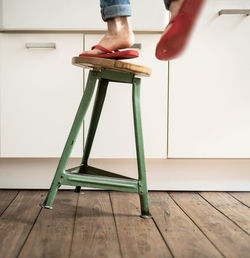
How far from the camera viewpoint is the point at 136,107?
1.38 m

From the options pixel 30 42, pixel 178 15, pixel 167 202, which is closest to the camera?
pixel 178 15

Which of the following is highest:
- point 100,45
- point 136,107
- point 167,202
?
point 100,45

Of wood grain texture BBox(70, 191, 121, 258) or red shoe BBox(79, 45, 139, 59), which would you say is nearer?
wood grain texture BBox(70, 191, 121, 258)

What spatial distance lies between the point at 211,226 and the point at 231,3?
42.3 inches

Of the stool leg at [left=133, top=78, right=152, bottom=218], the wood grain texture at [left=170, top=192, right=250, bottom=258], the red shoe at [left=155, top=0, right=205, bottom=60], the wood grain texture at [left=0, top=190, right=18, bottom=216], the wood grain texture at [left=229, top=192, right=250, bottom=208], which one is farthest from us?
the wood grain texture at [left=229, top=192, right=250, bottom=208]

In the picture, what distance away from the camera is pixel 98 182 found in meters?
1.33

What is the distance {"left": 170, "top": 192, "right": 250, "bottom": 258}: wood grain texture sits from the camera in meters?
1.07

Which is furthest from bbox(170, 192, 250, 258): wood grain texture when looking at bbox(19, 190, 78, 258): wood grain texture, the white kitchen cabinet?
the white kitchen cabinet

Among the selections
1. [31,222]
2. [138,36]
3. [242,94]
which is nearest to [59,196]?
[31,222]

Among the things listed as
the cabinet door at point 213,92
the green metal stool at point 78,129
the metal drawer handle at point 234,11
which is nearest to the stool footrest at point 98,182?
the green metal stool at point 78,129

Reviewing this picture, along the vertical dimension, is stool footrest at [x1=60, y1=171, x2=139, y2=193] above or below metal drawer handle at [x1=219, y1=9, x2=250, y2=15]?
below

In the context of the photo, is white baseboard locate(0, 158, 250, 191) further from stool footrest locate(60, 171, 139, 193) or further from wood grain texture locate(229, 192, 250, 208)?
stool footrest locate(60, 171, 139, 193)

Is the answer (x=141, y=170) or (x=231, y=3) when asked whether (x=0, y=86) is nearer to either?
(x=141, y=170)

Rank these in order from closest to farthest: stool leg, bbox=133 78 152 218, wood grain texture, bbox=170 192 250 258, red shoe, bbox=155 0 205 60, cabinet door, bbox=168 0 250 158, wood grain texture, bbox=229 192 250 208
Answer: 1. red shoe, bbox=155 0 205 60
2. wood grain texture, bbox=170 192 250 258
3. stool leg, bbox=133 78 152 218
4. wood grain texture, bbox=229 192 250 208
5. cabinet door, bbox=168 0 250 158
